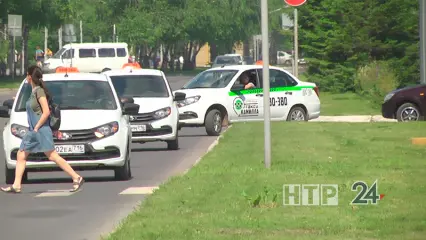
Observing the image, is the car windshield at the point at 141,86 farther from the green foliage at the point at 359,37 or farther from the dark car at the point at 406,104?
the green foliage at the point at 359,37

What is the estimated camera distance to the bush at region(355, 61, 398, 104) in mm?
45594

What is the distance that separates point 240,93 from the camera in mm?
31719

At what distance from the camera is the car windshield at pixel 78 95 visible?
19.4 metres

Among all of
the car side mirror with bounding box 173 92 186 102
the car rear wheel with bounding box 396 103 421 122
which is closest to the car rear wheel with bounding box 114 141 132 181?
the car side mirror with bounding box 173 92 186 102

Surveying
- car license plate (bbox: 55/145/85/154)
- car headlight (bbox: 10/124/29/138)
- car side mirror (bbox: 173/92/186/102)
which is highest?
car side mirror (bbox: 173/92/186/102)

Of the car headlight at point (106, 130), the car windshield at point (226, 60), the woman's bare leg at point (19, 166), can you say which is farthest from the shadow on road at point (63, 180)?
the car windshield at point (226, 60)

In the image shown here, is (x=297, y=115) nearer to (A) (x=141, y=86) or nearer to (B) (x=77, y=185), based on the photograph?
(A) (x=141, y=86)

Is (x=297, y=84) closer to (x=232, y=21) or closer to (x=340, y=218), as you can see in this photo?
(x=340, y=218)

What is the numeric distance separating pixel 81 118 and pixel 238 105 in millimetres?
13287

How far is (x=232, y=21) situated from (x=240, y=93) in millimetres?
82203

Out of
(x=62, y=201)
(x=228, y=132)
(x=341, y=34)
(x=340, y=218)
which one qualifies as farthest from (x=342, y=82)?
(x=340, y=218)

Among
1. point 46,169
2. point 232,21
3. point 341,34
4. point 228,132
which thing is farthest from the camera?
point 232,21

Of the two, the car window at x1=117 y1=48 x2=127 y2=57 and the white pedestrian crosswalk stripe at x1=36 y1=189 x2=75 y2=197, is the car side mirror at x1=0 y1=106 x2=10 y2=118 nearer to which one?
the white pedestrian crosswalk stripe at x1=36 y1=189 x2=75 y2=197

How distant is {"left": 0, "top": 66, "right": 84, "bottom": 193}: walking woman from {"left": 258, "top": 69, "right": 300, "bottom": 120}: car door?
15967 millimetres
